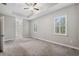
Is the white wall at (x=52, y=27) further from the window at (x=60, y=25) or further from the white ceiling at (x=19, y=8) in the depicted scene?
the white ceiling at (x=19, y=8)

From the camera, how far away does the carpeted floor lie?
2381mm

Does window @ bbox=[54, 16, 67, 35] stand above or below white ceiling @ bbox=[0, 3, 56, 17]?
below

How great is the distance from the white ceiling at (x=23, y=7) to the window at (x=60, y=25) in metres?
0.29

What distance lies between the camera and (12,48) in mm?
2389

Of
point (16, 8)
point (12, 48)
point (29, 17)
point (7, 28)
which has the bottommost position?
point (12, 48)

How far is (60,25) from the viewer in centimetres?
240

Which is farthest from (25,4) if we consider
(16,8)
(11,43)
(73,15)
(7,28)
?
(73,15)

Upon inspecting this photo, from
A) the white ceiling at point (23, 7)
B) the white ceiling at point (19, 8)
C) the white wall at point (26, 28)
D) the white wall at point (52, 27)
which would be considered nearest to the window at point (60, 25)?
the white wall at point (52, 27)

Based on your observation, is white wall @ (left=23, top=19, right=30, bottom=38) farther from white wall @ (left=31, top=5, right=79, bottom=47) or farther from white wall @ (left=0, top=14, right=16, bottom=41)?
white wall @ (left=0, top=14, right=16, bottom=41)

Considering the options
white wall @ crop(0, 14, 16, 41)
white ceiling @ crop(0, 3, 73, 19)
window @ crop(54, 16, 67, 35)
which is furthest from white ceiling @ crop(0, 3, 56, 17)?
window @ crop(54, 16, 67, 35)

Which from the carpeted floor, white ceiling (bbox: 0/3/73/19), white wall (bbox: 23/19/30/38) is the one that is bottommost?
the carpeted floor

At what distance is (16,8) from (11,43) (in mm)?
943

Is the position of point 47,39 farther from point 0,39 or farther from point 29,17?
point 0,39

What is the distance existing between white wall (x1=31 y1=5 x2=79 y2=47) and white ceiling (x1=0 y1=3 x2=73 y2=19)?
0.15 metres
